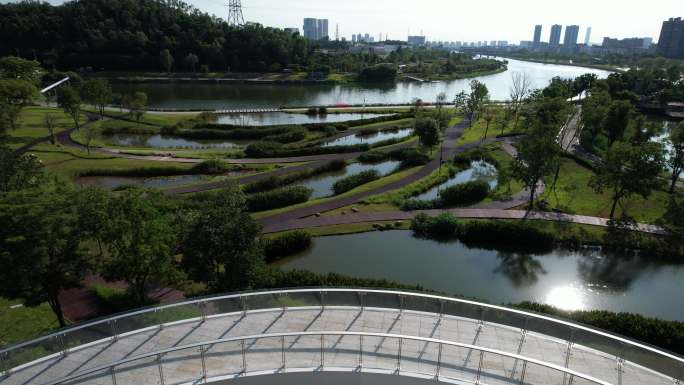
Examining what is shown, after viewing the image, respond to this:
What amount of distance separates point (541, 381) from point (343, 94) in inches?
2977

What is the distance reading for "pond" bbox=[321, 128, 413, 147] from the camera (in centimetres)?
4409

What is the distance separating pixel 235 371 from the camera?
31.0ft

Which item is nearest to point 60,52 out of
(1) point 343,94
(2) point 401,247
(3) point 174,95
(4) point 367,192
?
(3) point 174,95

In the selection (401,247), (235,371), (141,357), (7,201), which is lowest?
(401,247)

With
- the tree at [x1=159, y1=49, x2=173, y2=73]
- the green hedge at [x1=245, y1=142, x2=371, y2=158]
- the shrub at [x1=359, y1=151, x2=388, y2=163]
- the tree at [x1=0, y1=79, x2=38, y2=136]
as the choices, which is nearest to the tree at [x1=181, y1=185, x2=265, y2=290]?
the green hedge at [x1=245, y1=142, x2=371, y2=158]

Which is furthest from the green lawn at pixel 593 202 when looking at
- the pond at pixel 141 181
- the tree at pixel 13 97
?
the tree at pixel 13 97

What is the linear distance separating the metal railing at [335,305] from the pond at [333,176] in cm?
1777

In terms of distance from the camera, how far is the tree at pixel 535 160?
82.9 ft

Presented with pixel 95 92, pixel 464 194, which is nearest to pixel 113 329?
pixel 464 194

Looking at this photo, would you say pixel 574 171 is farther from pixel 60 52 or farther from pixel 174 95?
pixel 60 52

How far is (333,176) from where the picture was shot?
3391 centimetres

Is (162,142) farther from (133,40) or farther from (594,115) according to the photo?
(133,40)

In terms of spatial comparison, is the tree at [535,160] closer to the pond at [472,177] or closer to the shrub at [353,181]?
the pond at [472,177]

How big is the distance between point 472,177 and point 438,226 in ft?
38.3
